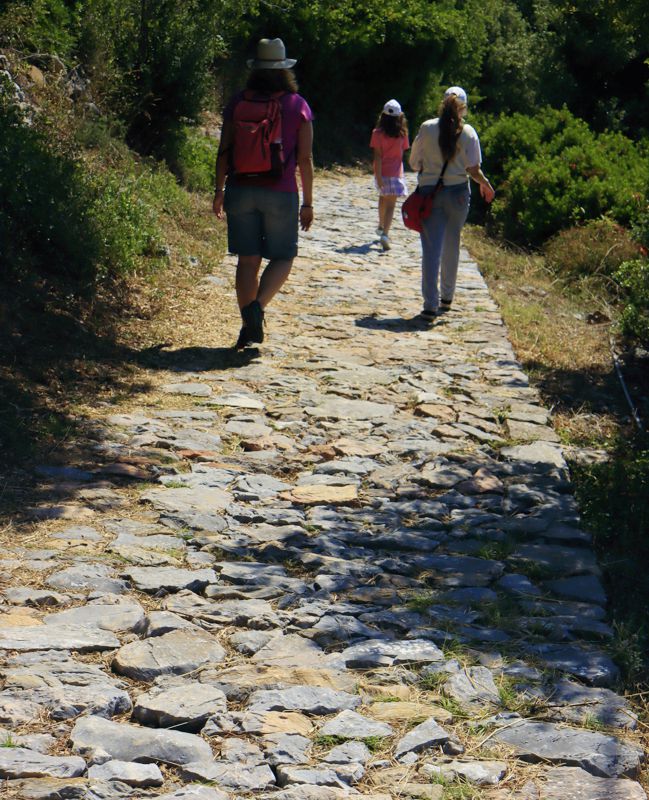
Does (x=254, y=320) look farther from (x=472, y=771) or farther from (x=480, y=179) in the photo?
(x=472, y=771)

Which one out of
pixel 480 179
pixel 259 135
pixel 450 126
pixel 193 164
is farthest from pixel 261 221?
pixel 193 164

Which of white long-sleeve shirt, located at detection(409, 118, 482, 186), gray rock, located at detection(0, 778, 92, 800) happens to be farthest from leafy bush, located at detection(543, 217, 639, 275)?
gray rock, located at detection(0, 778, 92, 800)

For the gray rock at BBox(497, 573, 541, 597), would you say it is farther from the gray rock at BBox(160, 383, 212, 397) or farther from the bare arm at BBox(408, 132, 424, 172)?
the bare arm at BBox(408, 132, 424, 172)

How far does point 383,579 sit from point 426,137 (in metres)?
5.36

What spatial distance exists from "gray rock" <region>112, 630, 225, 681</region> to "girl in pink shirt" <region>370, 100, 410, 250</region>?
375 inches

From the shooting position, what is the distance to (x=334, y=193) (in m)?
18.6

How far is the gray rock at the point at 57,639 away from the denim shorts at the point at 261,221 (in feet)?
14.5

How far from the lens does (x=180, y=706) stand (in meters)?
3.36

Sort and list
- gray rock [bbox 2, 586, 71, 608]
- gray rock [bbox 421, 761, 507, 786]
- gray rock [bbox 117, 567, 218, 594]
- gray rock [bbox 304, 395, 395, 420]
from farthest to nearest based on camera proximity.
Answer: gray rock [bbox 304, 395, 395, 420], gray rock [bbox 117, 567, 218, 594], gray rock [bbox 2, 586, 71, 608], gray rock [bbox 421, 761, 507, 786]

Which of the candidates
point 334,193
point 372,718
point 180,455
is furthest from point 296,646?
point 334,193

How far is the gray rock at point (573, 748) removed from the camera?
10.5 ft

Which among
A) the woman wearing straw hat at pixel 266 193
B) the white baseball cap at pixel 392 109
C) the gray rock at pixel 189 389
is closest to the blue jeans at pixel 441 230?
the woman wearing straw hat at pixel 266 193

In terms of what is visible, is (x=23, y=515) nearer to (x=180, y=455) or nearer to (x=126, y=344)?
(x=180, y=455)

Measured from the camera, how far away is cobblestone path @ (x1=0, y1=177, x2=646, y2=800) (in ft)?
10.2
